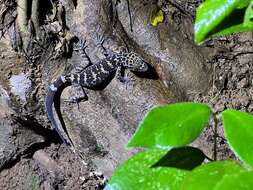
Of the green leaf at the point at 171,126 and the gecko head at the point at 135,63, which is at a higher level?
the green leaf at the point at 171,126

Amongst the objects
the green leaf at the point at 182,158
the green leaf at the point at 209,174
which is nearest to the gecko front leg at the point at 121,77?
the green leaf at the point at 182,158

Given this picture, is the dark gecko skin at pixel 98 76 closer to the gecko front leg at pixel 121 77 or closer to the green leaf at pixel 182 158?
the gecko front leg at pixel 121 77

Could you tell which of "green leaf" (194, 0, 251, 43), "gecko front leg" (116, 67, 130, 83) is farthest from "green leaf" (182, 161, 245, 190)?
"gecko front leg" (116, 67, 130, 83)

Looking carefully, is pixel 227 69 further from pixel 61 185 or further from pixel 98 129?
pixel 61 185

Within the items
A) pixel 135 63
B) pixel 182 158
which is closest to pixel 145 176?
pixel 182 158

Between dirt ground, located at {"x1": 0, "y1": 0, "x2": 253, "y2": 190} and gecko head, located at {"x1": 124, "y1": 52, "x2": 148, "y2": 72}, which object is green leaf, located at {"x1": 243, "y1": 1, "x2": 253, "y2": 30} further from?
gecko head, located at {"x1": 124, "y1": 52, "x2": 148, "y2": 72}

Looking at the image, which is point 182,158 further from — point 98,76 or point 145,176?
point 98,76
